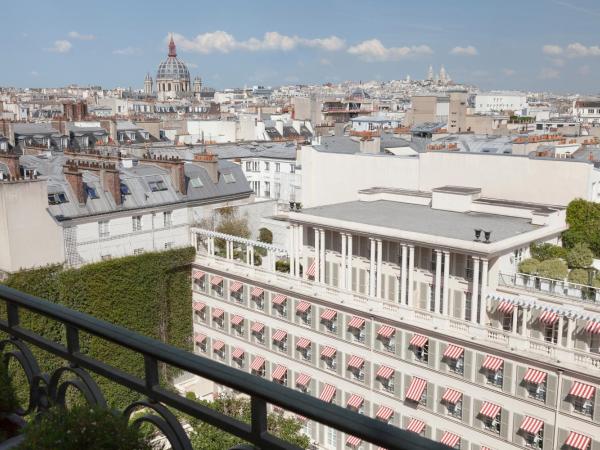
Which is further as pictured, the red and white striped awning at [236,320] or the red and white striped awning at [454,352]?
the red and white striped awning at [236,320]

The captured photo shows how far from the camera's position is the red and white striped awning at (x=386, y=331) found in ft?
81.5

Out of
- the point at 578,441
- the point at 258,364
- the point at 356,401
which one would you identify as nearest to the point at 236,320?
the point at 258,364

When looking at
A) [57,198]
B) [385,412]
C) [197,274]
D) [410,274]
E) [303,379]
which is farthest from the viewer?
[197,274]

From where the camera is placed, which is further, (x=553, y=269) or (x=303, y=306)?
(x=303, y=306)

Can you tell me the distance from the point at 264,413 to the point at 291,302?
25875 mm

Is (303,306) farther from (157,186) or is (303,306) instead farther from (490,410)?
(157,186)

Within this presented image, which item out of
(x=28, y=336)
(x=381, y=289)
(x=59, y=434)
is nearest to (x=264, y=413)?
(x=59, y=434)

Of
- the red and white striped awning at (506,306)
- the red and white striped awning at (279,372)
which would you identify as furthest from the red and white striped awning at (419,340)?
the red and white striped awning at (279,372)

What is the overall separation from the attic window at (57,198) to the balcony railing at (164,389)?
26.5 metres

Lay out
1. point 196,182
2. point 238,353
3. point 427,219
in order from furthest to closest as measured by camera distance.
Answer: point 196,182 → point 238,353 → point 427,219

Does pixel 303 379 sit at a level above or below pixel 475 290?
below

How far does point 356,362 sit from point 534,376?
7.67 meters

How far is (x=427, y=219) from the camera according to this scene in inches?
1133

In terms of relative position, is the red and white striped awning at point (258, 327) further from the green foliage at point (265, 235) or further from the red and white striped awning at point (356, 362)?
the green foliage at point (265, 235)
